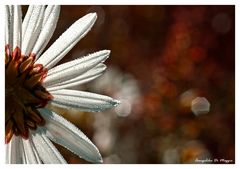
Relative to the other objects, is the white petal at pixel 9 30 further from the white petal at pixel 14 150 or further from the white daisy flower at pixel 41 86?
the white petal at pixel 14 150

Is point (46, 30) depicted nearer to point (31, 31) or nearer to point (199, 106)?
point (31, 31)

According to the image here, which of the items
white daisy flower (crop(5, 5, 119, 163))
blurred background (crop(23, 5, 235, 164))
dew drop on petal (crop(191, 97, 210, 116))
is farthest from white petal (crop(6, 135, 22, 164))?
dew drop on petal (crop(191, 97, 210, 116))

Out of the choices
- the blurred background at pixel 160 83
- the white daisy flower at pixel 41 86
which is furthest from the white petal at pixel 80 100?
the blurred background at pixel 160 83

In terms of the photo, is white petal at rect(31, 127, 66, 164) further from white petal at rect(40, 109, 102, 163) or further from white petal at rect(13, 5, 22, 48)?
white petal at rect(13, 5, 22, 48)

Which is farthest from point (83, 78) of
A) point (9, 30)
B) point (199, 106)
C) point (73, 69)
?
point (199, 106)

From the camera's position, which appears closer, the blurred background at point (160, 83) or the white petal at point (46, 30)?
the white petal at point (46, 30)

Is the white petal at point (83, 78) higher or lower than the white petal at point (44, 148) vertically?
higher
